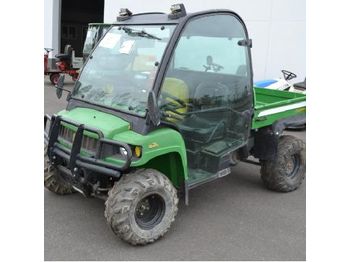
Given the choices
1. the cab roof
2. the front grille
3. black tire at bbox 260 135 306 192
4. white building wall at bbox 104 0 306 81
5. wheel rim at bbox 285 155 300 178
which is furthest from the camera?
white building wall at bbox 104 0 306 81

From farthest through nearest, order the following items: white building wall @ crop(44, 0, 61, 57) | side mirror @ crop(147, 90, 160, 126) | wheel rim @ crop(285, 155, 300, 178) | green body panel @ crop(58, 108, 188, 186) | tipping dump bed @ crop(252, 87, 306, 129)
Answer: white building wall @ crop(44, 0, 61, 57) < wheel rim @ crop(285, 155, 300, 178) < tipping dump bed @ crop(252, 87, 306, 129) < green body panel @ crop(58, 108, 188, 186) < side mirror @ crop(147, 90, 160, 126)

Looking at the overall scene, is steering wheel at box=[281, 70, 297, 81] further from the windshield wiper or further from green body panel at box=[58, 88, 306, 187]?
green body panel at box=[58, 88, 306, 187]

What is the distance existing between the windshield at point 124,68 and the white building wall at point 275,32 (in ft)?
20.9

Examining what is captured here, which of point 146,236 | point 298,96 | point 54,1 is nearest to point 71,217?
point 146,236

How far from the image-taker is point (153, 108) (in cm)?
319

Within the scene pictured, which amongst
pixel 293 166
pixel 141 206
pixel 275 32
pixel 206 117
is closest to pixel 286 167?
pixel 293 166

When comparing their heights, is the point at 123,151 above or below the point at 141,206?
above

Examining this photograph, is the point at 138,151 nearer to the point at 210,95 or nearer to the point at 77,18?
the point at 210,95

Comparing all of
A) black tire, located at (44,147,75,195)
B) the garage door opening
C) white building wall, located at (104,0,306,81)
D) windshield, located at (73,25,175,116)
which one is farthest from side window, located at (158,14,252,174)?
the garage door opening

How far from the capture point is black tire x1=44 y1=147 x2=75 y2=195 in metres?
4.18

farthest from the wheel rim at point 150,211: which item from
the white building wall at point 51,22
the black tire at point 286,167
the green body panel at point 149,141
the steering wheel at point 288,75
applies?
the white building wall at point 51,22

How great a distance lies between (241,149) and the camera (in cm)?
445

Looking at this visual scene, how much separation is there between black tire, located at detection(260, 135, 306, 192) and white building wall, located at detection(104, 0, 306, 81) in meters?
4.89

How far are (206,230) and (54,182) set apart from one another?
1721 mm
